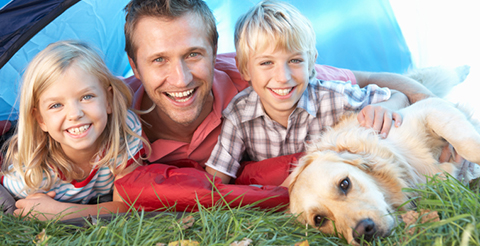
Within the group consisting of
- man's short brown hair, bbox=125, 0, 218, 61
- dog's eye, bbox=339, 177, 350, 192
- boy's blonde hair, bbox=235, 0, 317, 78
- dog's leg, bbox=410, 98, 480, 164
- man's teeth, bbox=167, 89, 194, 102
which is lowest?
dog's eye, bbox=339, 177, 350, 192

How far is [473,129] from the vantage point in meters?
2.09

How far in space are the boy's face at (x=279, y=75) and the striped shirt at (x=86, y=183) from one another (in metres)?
0.98

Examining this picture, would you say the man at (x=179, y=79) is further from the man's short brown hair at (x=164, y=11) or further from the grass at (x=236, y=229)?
the grass at (x=236, y=229)

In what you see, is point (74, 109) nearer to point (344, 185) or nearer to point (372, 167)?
point (344, 185)

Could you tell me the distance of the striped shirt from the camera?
250cm

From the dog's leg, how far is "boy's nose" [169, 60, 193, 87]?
158cm

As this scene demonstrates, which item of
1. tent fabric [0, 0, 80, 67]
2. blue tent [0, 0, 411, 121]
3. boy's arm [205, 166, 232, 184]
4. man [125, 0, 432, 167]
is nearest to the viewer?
tent fabric [0, 0, 80, 67]

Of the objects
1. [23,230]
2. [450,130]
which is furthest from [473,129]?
[23,230]

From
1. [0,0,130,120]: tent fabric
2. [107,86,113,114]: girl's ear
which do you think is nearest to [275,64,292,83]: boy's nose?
[107,86,113,114]: girl's ear

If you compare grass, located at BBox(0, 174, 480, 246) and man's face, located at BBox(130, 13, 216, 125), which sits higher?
man's face, located at BBox(130, 13, 216, 125)

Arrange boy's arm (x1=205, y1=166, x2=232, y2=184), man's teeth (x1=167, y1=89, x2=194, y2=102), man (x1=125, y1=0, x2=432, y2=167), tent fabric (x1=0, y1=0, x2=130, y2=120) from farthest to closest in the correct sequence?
1. tent fabric (x1=0, y1=0, x2=130, y2=120)
2. boy's arm (x1=205, y1=166, x2=232, y2=184)
3. man's teeth (x1=167, y1=89, x2=194, y2=102)
4. man (x1=125, y1=0, x2=432, y2=167)

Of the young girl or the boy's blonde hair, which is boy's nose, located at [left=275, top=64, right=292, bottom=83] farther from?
the young girl

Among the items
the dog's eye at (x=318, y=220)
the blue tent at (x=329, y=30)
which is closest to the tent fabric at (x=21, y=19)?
the blue tent at (x=329, y=30)

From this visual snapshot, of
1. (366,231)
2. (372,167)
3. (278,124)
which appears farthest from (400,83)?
(366,231)
